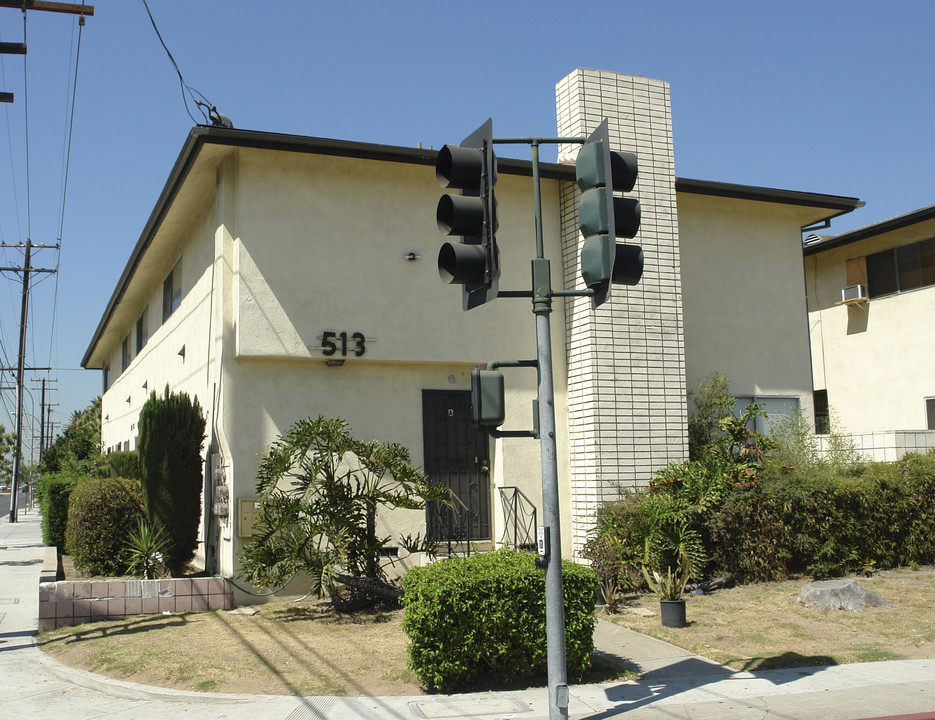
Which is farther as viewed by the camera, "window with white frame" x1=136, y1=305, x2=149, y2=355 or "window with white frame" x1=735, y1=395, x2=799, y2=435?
"window with white frame" x1=136, y1=305, x2=149, y2=355

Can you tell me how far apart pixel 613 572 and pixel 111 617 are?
6221mm

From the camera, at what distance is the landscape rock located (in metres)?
9.95

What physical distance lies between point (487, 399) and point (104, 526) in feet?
26.6

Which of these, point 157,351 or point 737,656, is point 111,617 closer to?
point 737,656

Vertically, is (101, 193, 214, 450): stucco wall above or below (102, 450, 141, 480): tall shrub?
above

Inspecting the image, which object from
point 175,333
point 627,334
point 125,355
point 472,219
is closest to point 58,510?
point 175,333

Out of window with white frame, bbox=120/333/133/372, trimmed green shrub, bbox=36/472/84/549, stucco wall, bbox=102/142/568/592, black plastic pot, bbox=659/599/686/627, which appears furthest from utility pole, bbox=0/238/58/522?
black plastic pot, bbox=659/599/686/627

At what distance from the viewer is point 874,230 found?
63.7ft

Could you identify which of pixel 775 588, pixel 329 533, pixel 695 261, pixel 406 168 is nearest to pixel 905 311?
pixel 695 261

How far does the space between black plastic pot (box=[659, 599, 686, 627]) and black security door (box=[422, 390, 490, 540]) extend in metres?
3.67

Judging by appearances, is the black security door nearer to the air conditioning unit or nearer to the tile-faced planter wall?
the tile-faced planter wall

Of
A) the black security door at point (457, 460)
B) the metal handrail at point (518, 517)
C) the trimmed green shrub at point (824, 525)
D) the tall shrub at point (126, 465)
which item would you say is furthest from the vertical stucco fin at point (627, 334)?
the tall shrub at point (126, 465)

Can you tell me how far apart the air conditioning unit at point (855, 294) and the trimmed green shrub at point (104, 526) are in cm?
1611

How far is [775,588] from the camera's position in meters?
11.1
